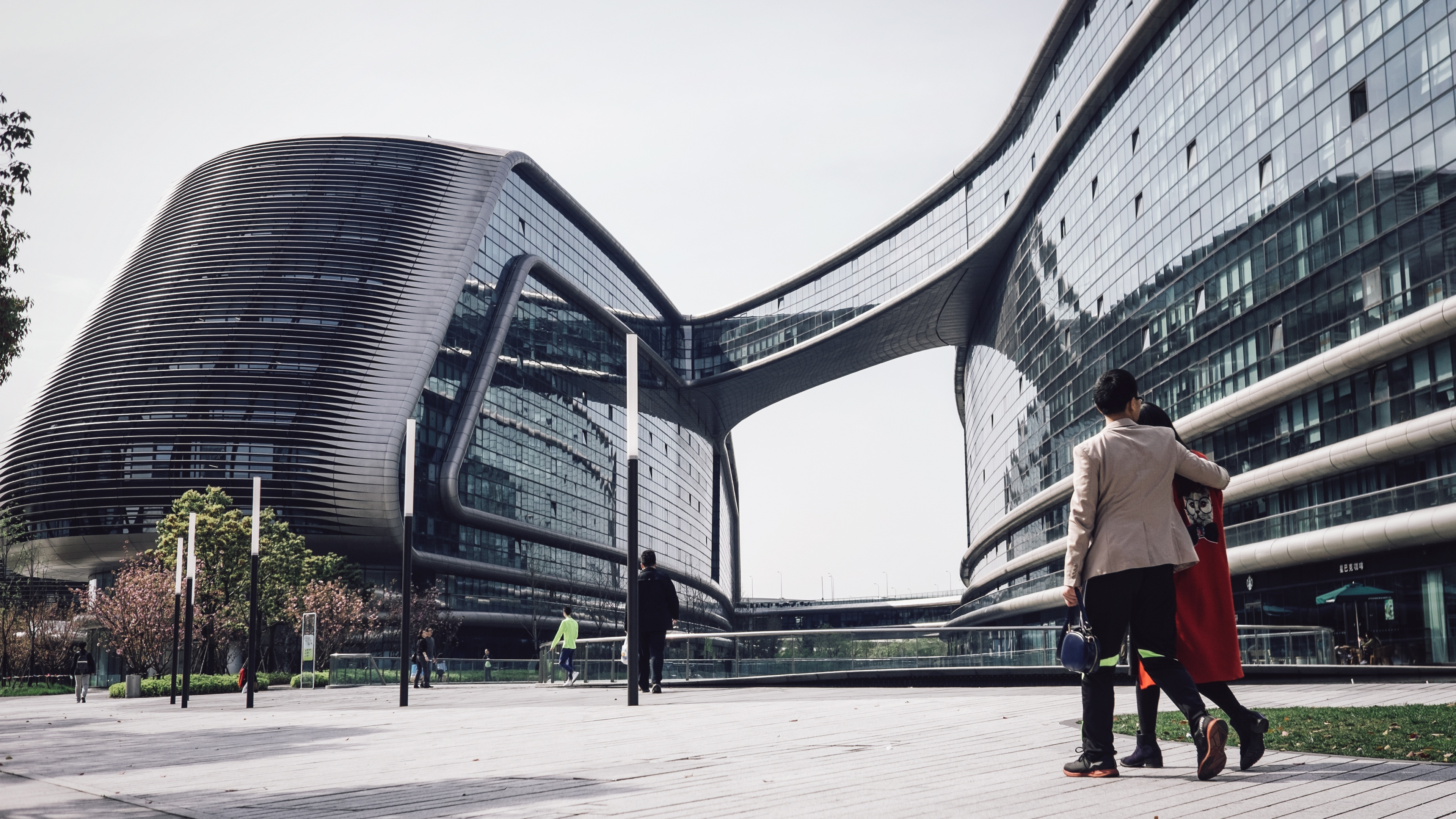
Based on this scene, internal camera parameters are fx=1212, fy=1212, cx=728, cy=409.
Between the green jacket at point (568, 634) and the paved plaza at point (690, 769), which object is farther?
the green jacket at point (568, 634)

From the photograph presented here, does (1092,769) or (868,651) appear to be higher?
(1092,769)

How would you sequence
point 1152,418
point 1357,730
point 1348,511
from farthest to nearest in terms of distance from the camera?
point 1348,511 < point 1357,730 < point 1152,418

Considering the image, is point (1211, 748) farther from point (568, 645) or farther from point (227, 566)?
point (227, 566)

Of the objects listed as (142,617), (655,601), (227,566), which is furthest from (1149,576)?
(227,566)

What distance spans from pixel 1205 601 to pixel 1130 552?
69 centimetres

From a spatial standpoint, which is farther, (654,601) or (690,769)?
(654,601)

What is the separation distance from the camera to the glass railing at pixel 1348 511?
33719mm

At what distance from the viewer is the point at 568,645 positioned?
78.5 feet

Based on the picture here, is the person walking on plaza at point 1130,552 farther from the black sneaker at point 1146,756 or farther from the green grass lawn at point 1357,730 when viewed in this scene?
the green grass lawn at point 1357,730

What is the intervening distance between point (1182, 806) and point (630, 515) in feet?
37.1

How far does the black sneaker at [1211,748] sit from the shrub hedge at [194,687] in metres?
36.2

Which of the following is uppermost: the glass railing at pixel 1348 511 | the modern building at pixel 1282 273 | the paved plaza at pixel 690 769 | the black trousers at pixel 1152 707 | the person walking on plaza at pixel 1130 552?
the modern building at pixel 1282 273

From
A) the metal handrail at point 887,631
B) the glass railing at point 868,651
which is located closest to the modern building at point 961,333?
the metal handrail at point 887,631

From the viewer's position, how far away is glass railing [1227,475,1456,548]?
33719 millimetres
